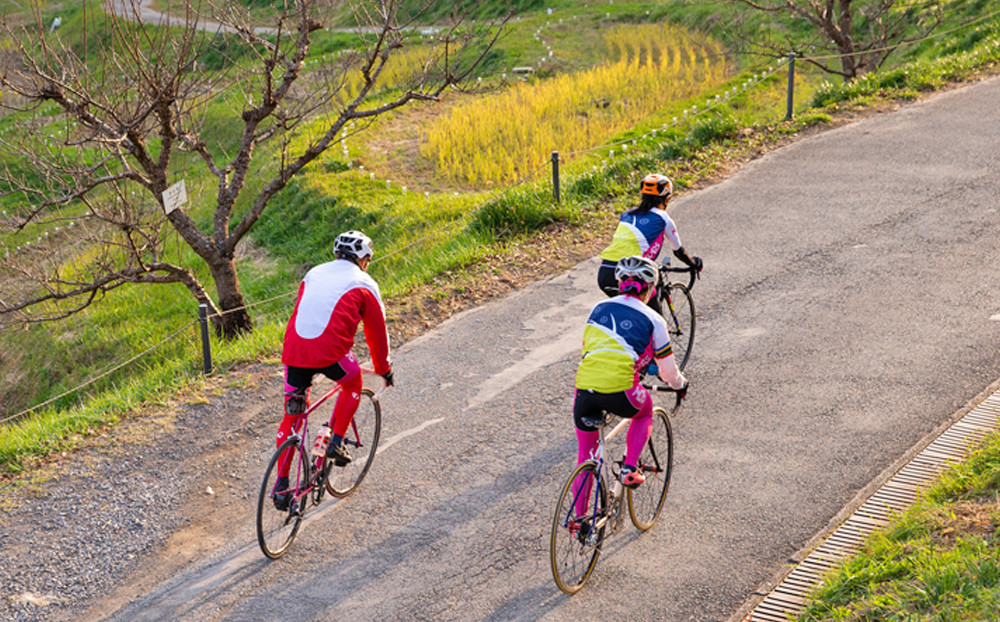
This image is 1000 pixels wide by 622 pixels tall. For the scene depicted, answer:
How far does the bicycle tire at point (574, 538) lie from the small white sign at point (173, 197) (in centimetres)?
685

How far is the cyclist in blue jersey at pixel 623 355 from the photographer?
5.53 meters

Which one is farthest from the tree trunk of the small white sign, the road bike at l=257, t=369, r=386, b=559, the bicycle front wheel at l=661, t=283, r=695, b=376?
the bicycle front wheel at l=661, t=283, r=695, b=376

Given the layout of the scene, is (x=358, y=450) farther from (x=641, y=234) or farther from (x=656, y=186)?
(x=656, y=186)

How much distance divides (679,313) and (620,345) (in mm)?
3120

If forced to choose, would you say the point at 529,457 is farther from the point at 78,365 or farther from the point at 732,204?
the point at 78,365

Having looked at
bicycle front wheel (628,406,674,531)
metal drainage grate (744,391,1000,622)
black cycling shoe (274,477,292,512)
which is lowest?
metal drainage grate (744,391,1000,622)

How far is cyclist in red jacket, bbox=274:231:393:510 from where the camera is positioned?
6121 millimetres

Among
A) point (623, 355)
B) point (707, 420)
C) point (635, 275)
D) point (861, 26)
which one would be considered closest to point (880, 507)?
point (707, 420)

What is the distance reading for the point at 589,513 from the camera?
559cm

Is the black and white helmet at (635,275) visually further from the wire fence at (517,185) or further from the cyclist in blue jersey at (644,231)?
the wire fence at (517,185)

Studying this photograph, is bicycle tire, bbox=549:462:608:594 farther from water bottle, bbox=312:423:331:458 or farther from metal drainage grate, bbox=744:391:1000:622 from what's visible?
water bottle, bbox=312:423:331:458

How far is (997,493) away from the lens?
5.68 meters

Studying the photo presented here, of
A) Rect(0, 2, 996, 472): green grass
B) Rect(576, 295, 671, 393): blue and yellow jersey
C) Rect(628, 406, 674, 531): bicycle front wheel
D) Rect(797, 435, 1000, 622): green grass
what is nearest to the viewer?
Rect(797, 435, 1000, 622): green grass

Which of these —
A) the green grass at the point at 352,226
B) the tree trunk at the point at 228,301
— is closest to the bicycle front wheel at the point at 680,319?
the green grass at the point at 352,226
